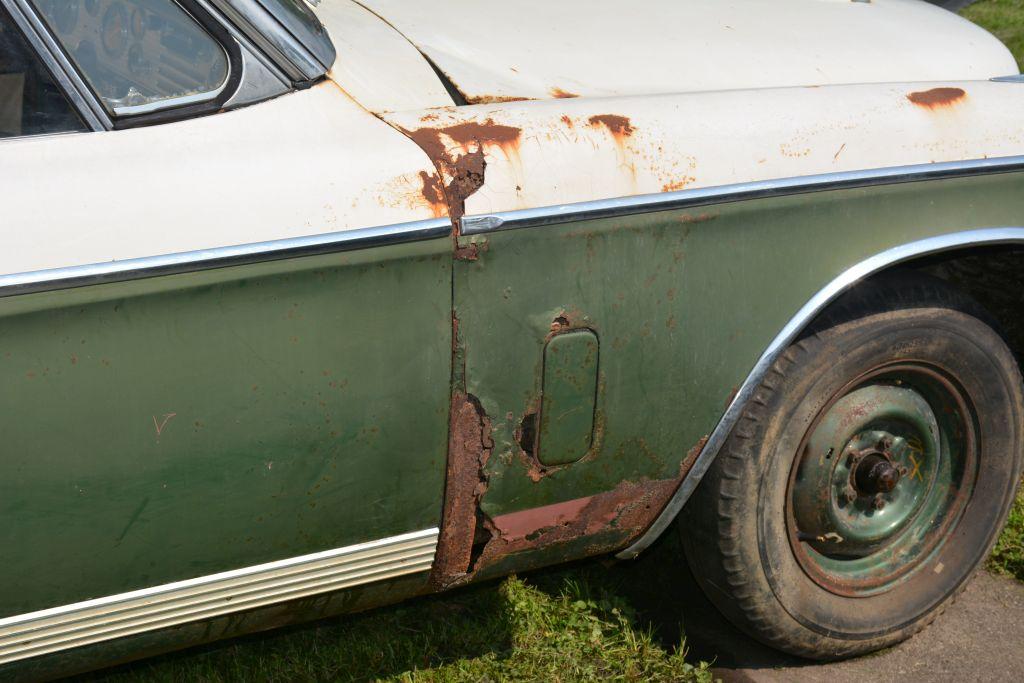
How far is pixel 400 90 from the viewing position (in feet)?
6.20

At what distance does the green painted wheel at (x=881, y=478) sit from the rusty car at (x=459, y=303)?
0.04 ft

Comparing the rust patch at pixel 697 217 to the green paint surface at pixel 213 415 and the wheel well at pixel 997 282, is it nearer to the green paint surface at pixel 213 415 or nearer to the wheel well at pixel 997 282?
the green paint surface at pixel 213 415

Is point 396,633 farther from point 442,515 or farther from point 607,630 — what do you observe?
point 442,515

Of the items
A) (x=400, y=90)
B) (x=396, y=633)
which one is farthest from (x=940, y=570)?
(x=400, y=90)

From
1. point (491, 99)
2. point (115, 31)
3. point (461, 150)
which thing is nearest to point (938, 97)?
point (491, 99)

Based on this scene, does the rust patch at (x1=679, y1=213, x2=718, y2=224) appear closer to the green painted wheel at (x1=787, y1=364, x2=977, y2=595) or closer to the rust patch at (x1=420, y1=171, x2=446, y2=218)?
the rust patch at (x1=420, y1=171, x2=446, y2=218)

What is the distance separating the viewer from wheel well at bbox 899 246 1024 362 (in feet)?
8.34

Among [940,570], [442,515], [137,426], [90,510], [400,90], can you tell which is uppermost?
[400,90]

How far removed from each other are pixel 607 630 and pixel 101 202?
5.08 feet

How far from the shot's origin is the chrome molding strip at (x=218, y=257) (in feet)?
4.99

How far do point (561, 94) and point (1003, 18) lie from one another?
7.12 meters

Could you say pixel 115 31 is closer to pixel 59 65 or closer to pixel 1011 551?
pixel 59 65

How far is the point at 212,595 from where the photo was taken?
1.78m

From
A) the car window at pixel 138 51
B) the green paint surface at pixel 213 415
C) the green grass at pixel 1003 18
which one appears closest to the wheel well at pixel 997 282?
the green paint surface at pixel 213 415
